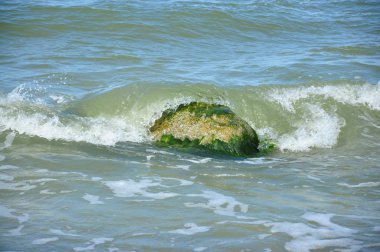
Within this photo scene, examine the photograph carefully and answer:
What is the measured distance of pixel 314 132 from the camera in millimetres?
7945

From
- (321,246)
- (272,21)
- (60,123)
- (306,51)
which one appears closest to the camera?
(321,246)

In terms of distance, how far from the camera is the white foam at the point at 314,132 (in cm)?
752

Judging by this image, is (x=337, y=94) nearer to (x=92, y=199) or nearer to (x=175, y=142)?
(x=175, y=142)

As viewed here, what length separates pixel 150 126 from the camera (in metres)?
7.67

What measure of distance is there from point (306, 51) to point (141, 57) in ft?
13.3

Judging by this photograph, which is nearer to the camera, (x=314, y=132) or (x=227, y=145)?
(x=227, y=145)

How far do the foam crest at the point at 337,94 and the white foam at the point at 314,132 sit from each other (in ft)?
1.47

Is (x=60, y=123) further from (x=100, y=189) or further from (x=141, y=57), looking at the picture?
(x=141, y=57)

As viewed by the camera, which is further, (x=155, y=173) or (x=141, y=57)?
(x=141, y=57)

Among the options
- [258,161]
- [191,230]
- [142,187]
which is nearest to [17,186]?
[142,187]

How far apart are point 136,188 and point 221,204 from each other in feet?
3.19

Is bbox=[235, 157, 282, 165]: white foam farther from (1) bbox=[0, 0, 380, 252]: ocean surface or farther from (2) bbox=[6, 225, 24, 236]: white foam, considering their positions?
(2) bbox=[6, 225, 24, 236]: white foam

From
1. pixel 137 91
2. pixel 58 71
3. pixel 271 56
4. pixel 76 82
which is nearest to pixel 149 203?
pixel 137 91

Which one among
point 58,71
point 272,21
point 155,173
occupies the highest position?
point 272,21
